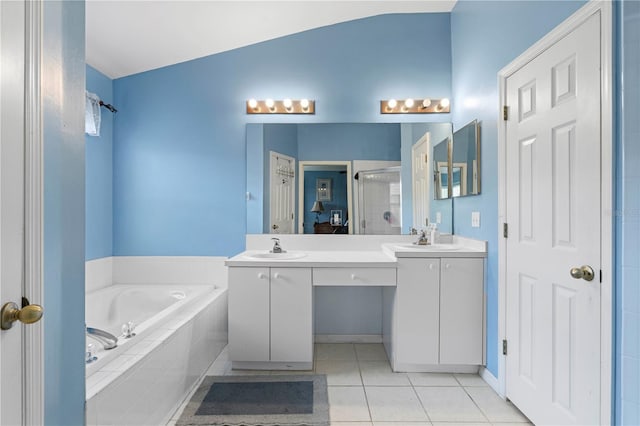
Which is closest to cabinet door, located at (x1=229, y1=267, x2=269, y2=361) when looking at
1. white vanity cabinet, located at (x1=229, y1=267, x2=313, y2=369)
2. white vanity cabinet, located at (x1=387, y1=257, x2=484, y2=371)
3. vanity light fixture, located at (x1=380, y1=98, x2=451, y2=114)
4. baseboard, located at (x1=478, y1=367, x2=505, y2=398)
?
white vanity cabinet, located at (x1=229, y1=267, x2=313, y2=369)

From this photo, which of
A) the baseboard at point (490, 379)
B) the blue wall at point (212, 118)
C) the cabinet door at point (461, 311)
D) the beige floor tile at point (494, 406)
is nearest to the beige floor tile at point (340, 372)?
the cabinet door at point (461, 311)

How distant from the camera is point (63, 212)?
1.04 metres

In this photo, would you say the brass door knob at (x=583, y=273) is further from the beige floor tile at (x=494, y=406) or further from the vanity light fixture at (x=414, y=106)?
the vanity light fixture at (x=414, y=106)

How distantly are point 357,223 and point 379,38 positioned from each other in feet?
5.22

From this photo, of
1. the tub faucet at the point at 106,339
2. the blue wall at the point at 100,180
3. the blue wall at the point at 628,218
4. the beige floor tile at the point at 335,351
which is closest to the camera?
the blue wall at the point at 628,218

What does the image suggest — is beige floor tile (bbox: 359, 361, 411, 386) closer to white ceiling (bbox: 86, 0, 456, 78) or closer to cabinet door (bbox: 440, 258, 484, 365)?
cabinet door (bbox: 440, 258, 484, 365)

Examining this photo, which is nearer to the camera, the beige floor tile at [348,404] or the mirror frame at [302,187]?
the beige floor tile at [348,404]

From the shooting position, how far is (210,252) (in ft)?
10.0

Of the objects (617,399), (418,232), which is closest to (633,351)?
(617,399)

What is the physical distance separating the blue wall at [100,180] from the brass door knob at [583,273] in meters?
3.17

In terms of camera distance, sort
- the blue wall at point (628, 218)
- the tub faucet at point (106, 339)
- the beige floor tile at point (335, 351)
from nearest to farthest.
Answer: the blue wall at point (628, 218)
the tub faucet at point (106, 339)
the beige floor tile at point (335, 351)

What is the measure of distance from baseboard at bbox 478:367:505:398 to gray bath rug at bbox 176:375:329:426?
1060 mm

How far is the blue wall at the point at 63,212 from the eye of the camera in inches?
38.5

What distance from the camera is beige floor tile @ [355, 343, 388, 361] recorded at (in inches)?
105
